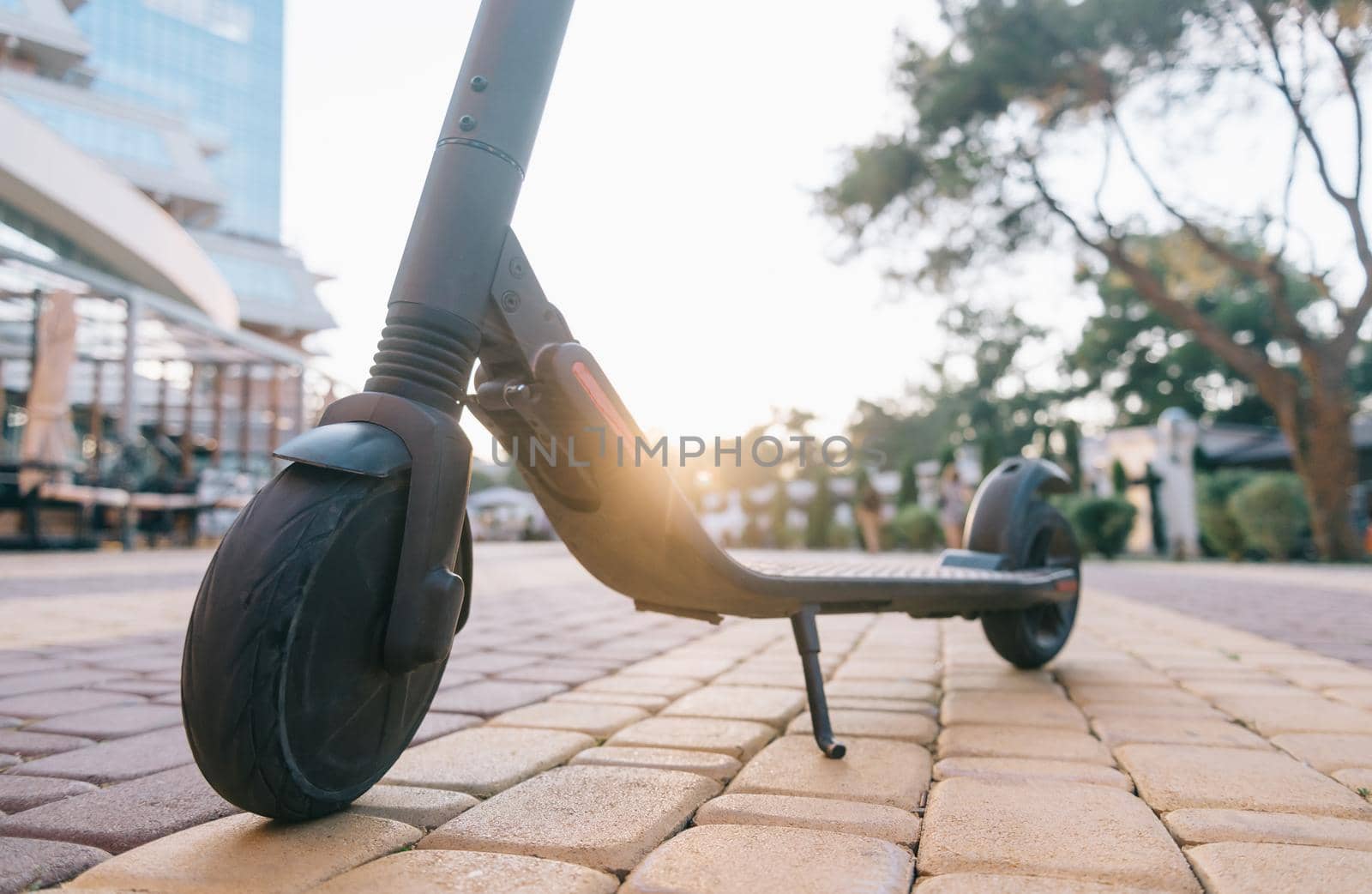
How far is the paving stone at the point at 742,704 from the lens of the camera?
2.25m

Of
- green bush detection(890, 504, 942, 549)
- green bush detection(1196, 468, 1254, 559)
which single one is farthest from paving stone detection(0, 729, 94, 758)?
green bush detection(1196, 468, 1254, 559)

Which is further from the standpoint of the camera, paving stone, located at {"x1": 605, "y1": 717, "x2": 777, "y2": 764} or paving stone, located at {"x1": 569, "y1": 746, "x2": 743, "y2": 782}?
paving stone, located at {"x1": 605, "y1": 717, "x2": 777, "y2": 764}

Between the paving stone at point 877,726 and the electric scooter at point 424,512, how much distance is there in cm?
28

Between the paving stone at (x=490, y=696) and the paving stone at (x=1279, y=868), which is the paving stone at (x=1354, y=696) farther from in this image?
the paving stone at (x=490, y=696)

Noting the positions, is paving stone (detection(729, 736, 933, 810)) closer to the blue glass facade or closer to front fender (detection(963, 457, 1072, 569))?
front fender (detection(963, 457, 1072, 569))

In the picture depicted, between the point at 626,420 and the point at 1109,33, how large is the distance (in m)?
14.9

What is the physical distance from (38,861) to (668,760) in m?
0.99

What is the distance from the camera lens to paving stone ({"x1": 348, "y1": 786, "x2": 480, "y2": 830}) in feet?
4.59

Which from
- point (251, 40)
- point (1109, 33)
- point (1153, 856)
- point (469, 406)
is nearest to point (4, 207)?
point (469, 406)

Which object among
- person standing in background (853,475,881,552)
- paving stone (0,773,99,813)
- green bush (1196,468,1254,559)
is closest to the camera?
paving stone (0,773,99,813)

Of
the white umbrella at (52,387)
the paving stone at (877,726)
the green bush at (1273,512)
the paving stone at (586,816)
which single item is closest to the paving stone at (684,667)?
the paving stone at (877,726)

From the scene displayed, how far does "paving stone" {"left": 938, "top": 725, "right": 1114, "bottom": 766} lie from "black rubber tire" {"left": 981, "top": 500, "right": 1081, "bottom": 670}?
2.84 feet

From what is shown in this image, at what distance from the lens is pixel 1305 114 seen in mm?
13945

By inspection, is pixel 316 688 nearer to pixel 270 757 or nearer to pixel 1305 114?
pixel 270 757
